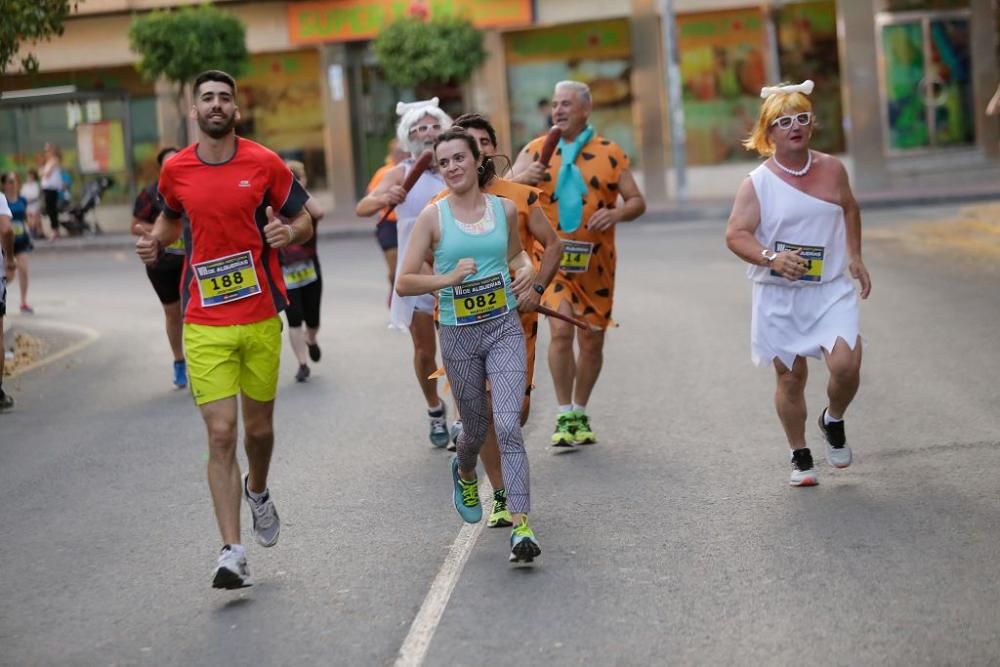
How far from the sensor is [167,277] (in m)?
13.2

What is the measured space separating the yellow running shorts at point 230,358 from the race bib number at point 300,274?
20.3 feet

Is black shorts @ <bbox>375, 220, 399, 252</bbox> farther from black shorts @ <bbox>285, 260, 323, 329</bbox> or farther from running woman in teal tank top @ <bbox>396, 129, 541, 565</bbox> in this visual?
running woman in teal tank top @ <bbox>396, 129, 541, 565</bbox>

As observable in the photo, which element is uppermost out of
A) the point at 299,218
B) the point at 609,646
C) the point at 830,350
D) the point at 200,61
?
the point at 200,61

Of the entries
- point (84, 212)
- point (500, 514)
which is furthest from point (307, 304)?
point (84, 212)


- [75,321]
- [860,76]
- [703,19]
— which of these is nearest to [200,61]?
[703,19]

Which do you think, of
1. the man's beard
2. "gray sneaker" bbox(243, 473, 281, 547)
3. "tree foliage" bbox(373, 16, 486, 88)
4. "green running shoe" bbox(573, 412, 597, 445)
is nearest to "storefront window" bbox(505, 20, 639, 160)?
"tree foliage" bbox(373, 16, 486, 88)

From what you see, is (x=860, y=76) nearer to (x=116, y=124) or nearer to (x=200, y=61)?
(x=200, y=61)

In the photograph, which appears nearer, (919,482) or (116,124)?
(919,482)

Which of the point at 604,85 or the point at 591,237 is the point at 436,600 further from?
the point at 604,85

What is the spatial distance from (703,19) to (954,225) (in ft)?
45.6

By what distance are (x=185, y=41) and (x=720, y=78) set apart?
11148mm

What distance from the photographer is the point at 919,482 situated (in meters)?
7.97

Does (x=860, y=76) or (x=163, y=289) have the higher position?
(x=860, y=76)

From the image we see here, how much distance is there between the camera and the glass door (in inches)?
1373
